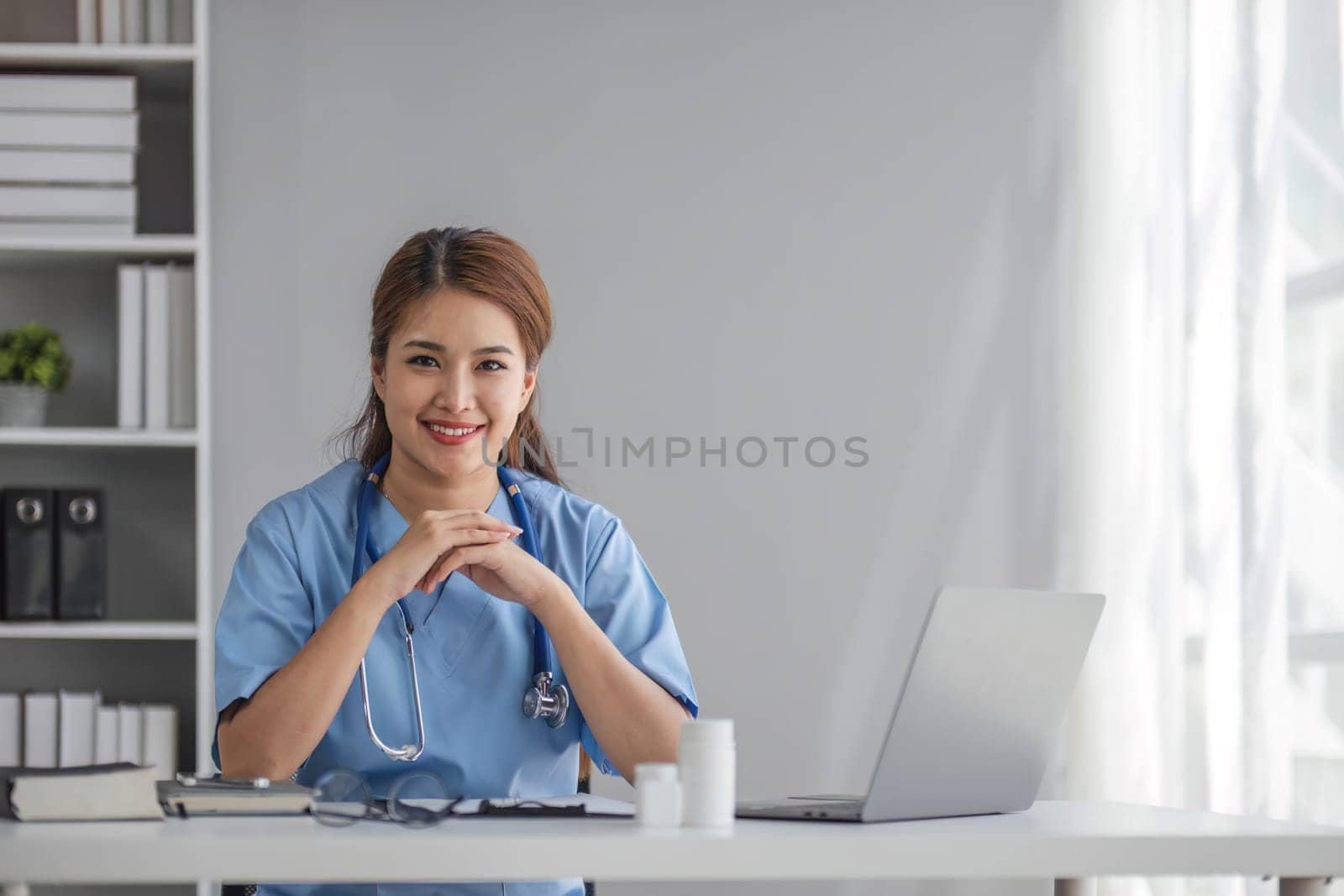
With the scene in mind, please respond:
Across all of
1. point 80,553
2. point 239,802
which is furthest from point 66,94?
point 239,802

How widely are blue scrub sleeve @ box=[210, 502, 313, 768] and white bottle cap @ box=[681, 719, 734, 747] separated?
0.61 meters

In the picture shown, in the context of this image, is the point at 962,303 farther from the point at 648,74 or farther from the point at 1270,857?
the point at 1270,857

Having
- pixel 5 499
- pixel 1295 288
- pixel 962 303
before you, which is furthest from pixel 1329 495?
pixel 5 499

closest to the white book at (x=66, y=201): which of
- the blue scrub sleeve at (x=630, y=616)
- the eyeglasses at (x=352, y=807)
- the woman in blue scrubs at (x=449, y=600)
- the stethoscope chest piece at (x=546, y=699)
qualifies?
the woman in blue scrubs at (x=449, y=600)

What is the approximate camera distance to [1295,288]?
7.07 feet

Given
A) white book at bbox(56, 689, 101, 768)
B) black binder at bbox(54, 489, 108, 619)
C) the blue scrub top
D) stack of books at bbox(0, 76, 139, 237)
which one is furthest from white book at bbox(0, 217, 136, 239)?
the blue scrub top

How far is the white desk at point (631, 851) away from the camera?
94 centimetres

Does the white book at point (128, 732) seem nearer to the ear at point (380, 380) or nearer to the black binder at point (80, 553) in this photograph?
the black binder at point (80, 553)

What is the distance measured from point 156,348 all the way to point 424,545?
145cm

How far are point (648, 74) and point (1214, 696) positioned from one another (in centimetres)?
164

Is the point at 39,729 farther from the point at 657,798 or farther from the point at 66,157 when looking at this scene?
the point at 657,798

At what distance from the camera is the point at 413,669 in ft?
5.22

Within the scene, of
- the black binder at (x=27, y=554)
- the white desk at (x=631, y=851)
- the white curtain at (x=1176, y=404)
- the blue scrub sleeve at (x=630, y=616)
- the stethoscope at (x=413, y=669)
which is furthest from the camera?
the black binder at (x=27, y=554)

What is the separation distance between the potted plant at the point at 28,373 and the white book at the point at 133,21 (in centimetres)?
59
